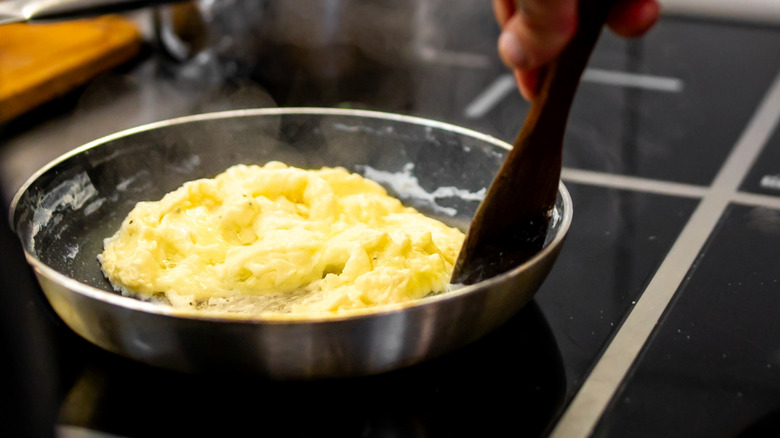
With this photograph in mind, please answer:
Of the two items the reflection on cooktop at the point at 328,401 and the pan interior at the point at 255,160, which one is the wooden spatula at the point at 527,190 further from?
the pan interior at the point at 255,160

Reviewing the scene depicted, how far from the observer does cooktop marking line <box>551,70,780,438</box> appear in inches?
28.8

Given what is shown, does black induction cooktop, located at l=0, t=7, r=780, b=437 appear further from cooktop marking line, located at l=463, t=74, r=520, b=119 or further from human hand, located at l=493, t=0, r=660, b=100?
human hand, located at l=493, t=0, r=660, b=100

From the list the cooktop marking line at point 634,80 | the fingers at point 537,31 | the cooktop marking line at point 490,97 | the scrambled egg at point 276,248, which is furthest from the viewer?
the cooktop marking line at point 634,80

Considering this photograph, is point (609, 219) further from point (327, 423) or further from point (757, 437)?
point (327, 423)

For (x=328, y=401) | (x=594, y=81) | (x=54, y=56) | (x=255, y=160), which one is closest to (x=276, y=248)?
(x=328, y=401)

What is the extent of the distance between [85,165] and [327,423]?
531mm

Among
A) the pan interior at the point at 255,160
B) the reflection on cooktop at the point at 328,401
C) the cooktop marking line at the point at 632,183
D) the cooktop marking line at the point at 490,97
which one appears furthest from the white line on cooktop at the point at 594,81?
the reflection on cooktop at the point at 328,401

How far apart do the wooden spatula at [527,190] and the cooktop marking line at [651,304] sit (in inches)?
5.8

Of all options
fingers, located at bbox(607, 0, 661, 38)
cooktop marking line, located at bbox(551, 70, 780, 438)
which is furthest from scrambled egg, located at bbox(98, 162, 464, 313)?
fingers, located at bbox(607, 0, 661, 38)

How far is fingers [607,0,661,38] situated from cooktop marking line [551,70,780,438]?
0.34 meters

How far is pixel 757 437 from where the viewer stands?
0.71 m

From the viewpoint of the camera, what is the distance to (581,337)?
2.80 feet

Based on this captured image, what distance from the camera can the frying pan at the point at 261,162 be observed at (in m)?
0.65

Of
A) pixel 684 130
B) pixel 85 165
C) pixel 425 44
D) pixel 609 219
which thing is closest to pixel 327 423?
pixel 85 165
